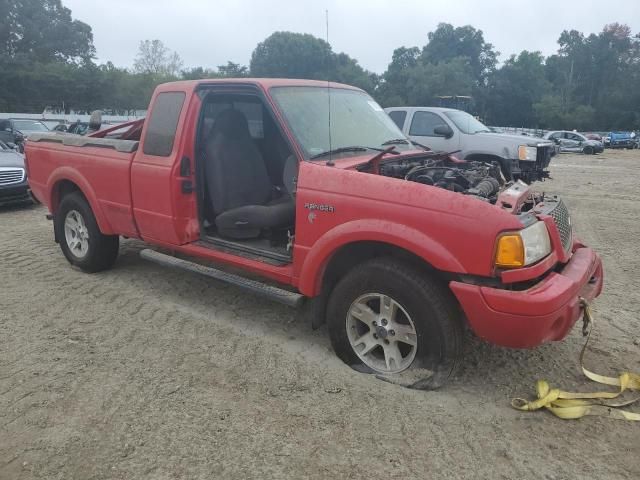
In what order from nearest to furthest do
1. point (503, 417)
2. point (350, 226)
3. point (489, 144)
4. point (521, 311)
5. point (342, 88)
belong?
point (521, 311), point (503, 417), point (350, 226), point (342, 88), point (489, 144)

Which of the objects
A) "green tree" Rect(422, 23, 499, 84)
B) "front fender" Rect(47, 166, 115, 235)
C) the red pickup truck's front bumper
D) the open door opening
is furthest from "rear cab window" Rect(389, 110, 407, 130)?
"green tree" Rect(422, 23, 499, 84)

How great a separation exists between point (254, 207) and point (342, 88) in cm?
139

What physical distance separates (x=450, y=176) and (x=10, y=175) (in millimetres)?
8667

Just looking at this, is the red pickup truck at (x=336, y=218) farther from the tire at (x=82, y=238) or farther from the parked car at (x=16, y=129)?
the parked car at (x=16, y=129)

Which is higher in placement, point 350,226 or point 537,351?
point 350,226

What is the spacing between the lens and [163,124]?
4.60 meters

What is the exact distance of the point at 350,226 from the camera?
331cm

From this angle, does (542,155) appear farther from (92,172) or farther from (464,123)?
(92,172)

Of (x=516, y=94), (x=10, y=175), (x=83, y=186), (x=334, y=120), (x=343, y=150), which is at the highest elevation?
(x=516, y=94)

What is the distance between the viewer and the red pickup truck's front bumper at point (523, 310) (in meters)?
2.86

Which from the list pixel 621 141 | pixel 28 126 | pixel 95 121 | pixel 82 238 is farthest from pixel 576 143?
pixel 82 238

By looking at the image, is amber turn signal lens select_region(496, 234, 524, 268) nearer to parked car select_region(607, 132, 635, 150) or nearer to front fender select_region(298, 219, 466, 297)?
front fender select_region(298, 219, 466, 297)

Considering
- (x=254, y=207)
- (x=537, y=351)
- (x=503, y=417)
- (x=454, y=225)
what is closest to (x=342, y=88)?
(x=254, y=207)

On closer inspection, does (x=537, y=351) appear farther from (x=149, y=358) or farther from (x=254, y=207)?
(x=149, y=358)
